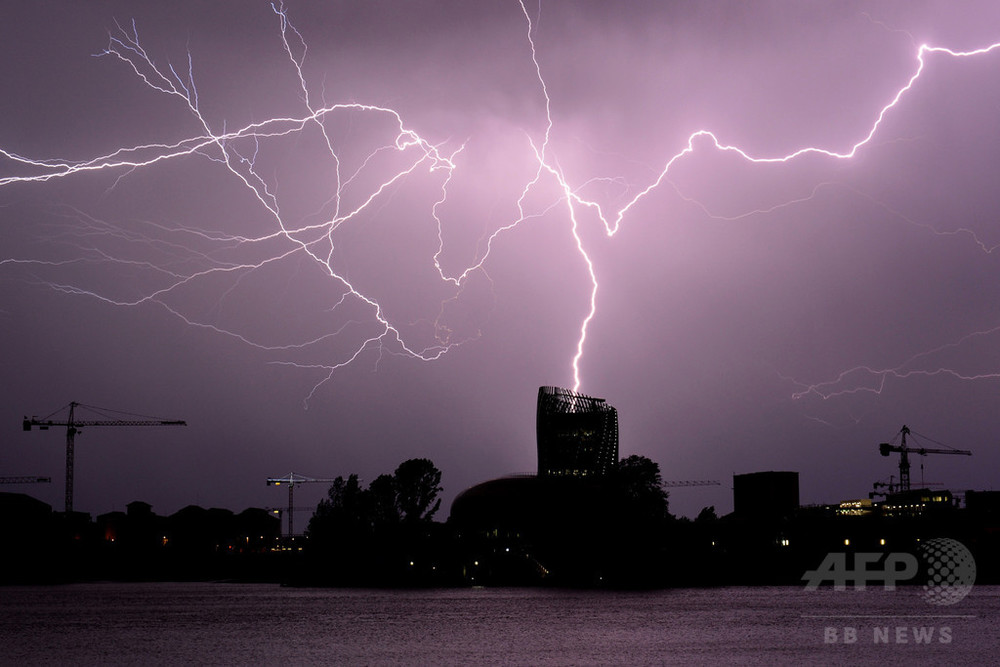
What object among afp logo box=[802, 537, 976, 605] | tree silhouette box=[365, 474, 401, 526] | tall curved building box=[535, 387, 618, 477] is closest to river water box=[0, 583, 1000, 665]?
afp logo box=[802, 537, 976, 605]

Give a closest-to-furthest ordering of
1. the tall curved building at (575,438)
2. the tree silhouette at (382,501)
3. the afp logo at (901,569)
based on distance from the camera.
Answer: the afp logo at (901,569) → the tall curved building at (575,438) → the tree silhouette at (382,501)

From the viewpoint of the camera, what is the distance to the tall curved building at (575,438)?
16700 cm

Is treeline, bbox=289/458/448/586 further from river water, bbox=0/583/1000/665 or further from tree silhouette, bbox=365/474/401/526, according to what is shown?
river water, bbox=0/583/1000/665

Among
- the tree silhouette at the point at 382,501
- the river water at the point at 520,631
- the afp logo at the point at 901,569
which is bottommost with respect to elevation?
the afp logo at the point at 901,569

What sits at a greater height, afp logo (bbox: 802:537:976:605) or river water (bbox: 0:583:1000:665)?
river water (bbox: 0:583:1000:665)

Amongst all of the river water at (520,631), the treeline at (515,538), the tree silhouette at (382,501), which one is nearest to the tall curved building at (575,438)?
the treeline at (515,538)

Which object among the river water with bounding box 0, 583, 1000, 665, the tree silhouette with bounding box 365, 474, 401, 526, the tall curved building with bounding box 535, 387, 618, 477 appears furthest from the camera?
the tree silhouette with bounding box 365, 474, 401, 526

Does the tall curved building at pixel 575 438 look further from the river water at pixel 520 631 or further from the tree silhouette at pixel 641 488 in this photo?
the river water at pixel 520 631

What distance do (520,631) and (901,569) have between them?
117488 mm

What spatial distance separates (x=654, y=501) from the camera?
16725cm

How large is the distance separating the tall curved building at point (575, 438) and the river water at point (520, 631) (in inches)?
1854

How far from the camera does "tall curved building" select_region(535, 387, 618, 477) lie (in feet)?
548

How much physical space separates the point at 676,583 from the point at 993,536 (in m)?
51.6

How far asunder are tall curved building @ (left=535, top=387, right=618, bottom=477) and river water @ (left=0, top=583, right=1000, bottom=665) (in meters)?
47.1
